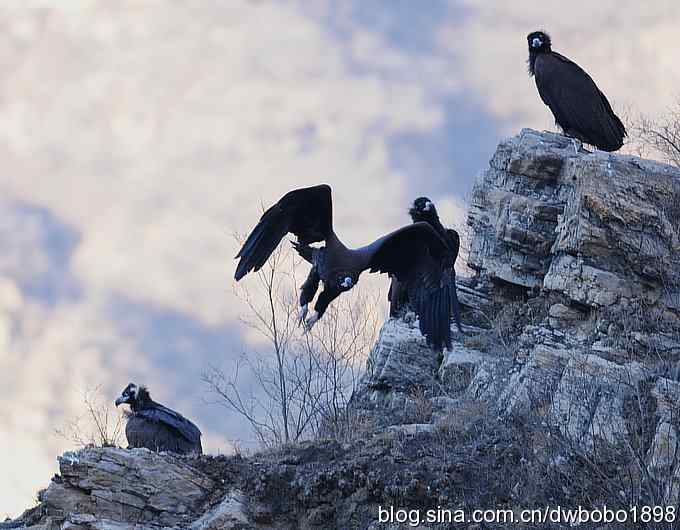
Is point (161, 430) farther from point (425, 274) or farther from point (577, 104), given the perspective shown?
point (577, 104)

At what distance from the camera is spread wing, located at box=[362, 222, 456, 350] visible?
1435 cm

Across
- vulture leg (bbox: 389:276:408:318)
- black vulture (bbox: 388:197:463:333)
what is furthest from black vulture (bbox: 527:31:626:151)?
vulture leg (bbox: 389:276:408:318)

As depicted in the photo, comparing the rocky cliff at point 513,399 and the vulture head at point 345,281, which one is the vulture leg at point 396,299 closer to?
the rocky cliff at point 513,399

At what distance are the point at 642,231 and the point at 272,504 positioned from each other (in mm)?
6378

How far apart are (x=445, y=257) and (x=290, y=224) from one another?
82.6 inches

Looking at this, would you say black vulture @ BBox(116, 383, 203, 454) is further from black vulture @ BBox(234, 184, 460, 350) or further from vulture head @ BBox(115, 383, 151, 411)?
black vulture @ BBox(234, 184, 460, 350)

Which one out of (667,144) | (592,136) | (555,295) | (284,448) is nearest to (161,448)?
(284,448)

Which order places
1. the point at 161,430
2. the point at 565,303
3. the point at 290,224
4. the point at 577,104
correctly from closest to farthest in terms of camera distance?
the point at 290,224
the point at 161,430
the point at 565,303
the point at 577,104

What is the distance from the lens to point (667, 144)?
21.4m

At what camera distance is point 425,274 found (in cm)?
1457

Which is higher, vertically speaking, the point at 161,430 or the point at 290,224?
the point at 290,224

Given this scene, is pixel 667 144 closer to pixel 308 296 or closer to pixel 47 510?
pixel 308 296

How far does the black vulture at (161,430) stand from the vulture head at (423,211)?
3970 mm

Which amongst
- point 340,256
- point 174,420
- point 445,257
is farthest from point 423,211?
point 174,420
